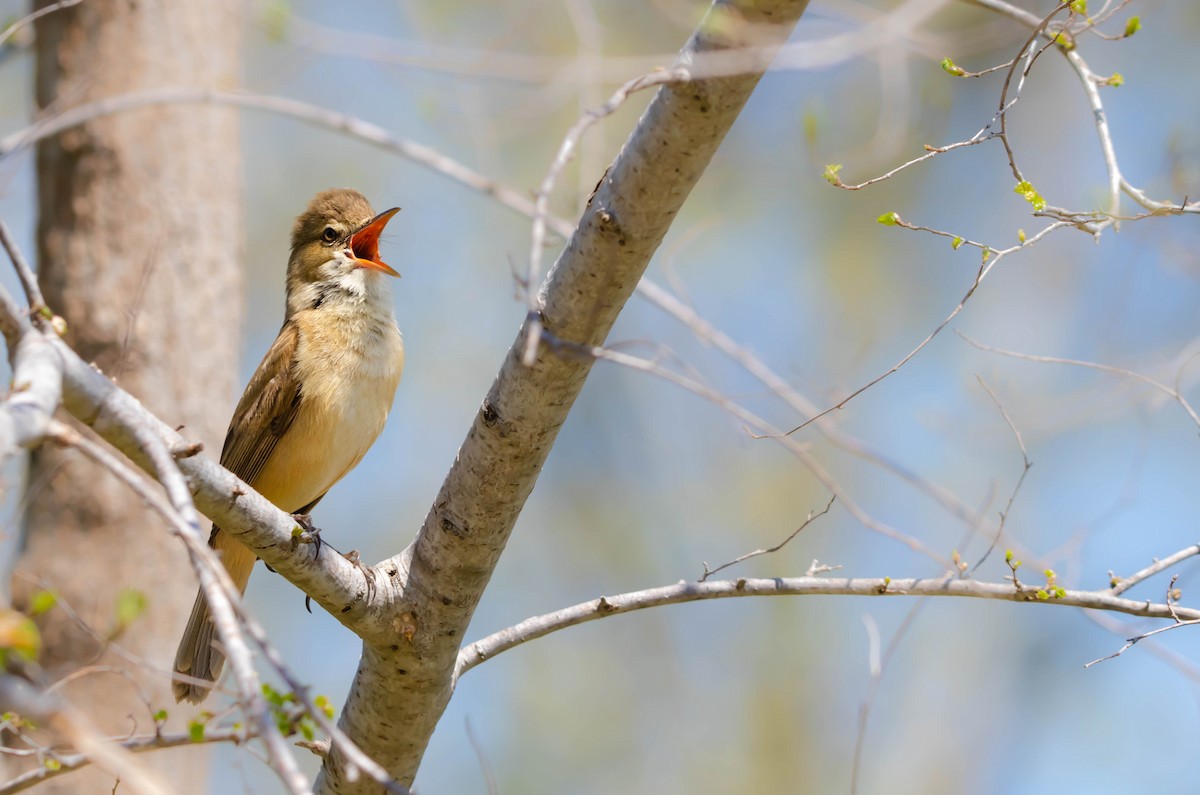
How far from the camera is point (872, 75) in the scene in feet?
29.7

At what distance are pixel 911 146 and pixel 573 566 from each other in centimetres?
589

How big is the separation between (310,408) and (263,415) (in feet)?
0.72

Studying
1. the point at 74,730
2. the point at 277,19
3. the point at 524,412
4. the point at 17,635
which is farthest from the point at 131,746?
the point at 277,19

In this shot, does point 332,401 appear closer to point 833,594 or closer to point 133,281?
point 133,281

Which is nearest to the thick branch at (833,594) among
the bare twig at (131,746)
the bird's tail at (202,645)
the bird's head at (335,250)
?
the bare twig at (131,746)

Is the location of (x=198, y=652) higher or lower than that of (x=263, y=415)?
lower

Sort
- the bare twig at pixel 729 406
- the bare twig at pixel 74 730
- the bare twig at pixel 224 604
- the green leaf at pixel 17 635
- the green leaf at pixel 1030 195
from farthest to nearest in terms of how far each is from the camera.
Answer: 1. the green leaf at pixel 1030 195
2. the bare twig at pixel 729 406
3. the bare twig at pixel 224 604
4. the green leaf at pixel 17 635
5. the bare twig at pixel 74 730

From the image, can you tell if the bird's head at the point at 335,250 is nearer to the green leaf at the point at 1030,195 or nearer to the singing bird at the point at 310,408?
the singing bird at the point at 310,408

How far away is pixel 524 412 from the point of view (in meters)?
2.91

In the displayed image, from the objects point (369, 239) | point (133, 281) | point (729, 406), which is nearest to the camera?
point (729, 406)

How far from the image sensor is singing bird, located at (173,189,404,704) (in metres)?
4.57

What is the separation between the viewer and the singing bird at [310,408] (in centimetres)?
457

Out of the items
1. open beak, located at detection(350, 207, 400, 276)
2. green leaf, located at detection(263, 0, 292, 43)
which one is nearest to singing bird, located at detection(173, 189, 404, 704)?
open beak, located at detection(350, 207, 400, 276)

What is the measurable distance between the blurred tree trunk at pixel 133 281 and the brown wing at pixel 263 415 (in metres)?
0.50
